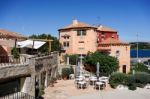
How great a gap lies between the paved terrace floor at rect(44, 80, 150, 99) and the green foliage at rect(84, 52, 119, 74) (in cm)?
1157

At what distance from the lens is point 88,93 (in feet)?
105

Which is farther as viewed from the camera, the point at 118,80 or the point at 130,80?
the point at 118,80

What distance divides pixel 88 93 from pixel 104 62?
16261 mm

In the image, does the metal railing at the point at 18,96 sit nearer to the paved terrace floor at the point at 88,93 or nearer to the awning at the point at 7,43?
the paved terrace floor at the point at 88,93

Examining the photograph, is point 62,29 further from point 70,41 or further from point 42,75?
point 42,75

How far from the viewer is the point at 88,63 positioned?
49562mm

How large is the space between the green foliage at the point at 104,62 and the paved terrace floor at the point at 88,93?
11569mm

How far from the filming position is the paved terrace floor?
29991 mm

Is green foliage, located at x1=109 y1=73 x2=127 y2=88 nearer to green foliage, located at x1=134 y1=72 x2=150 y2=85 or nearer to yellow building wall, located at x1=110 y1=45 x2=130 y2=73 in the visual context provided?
green foliage, located at x1=134 y1=72 x2=150 y2=85

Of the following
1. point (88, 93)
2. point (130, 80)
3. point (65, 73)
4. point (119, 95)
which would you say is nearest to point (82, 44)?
point (65, 73)

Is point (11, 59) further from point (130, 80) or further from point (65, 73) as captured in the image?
point (130, 80)

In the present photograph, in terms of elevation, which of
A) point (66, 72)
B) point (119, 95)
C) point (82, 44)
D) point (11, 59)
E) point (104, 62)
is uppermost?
point (82, 44)

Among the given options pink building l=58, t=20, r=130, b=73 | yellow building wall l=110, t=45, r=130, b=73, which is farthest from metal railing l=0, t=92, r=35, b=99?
pink building l=58, t=20, r=130, b=73

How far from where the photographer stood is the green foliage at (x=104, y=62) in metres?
47.5
